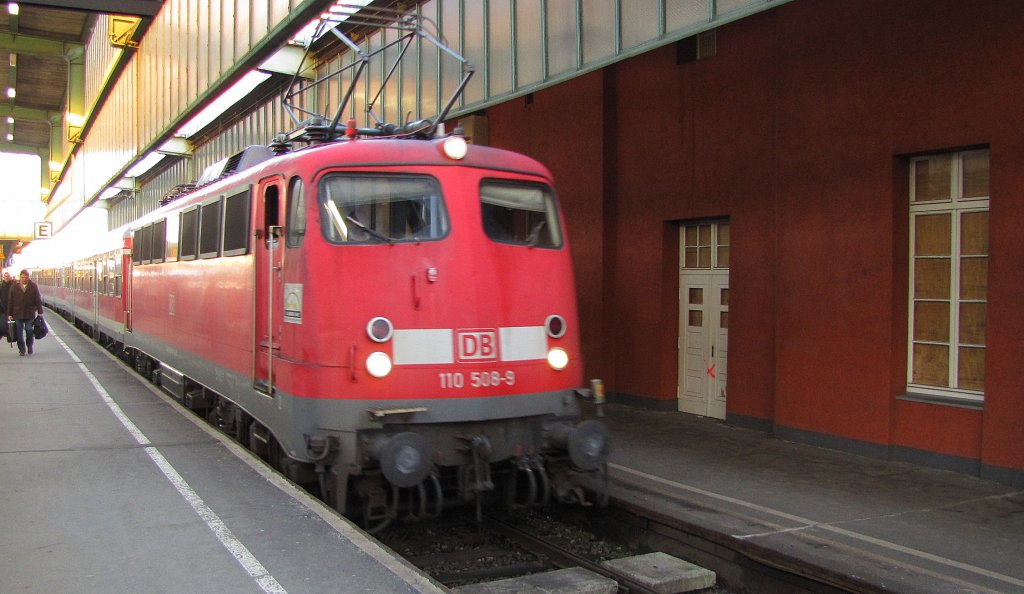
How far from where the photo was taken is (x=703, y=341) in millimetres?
11758

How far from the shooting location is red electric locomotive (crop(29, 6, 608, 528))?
19.8 feet

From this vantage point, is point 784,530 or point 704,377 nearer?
point 784,530

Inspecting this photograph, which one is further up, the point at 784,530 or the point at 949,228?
the point at 949,228

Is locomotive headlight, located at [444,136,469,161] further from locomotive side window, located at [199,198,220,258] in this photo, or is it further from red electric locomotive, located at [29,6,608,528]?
locomotive side window, located at [199,198,220,258]

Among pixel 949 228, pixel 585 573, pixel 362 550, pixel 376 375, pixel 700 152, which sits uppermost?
pixel 700 152

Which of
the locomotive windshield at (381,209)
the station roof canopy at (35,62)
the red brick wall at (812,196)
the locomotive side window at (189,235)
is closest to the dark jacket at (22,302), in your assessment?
the locomotive side window at (189,235)

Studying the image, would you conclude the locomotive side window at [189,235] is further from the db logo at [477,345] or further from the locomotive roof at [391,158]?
the db logo at [477,345]

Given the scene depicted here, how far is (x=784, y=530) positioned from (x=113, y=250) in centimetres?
1610

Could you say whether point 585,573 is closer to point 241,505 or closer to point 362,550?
point 362,550

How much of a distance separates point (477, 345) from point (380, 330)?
2.37 ft

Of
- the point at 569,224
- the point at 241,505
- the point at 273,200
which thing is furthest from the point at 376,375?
the point at 569,224

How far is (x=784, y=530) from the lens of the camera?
636 centimetres

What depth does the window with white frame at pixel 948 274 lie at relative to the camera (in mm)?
8211

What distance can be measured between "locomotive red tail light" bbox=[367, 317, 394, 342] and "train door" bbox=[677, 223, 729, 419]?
6.29 metres
